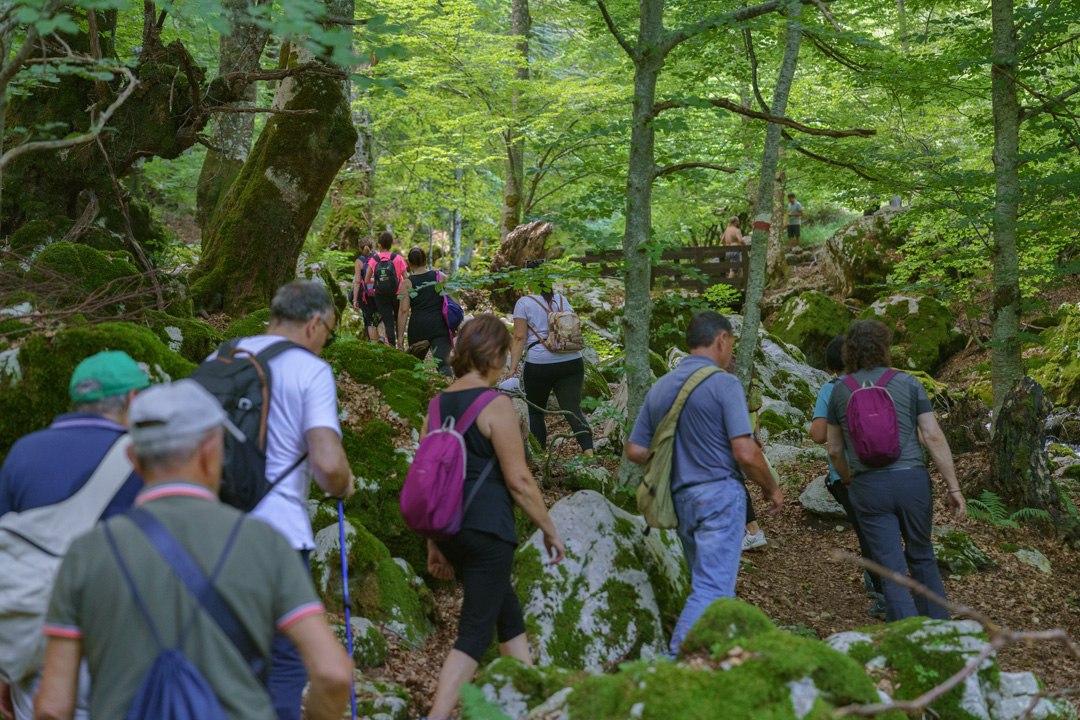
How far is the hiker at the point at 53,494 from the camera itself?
7.60ft

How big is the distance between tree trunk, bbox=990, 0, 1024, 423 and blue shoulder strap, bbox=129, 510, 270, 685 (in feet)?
27.8

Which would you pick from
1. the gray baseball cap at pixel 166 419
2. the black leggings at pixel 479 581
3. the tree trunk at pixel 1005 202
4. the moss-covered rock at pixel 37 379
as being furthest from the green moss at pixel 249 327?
the tree trunk at pixel 1005 202

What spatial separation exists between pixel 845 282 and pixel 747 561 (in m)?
13.9

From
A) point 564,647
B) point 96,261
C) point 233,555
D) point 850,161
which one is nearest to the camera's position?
point 233,555

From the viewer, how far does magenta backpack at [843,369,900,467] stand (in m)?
4.52

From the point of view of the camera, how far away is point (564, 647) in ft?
14.8

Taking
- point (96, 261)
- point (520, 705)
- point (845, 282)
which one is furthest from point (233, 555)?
point (845, 282)

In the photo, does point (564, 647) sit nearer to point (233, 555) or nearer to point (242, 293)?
point (233, 555)

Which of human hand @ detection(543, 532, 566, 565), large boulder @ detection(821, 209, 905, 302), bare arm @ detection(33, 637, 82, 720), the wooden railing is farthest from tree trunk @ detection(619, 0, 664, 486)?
large boulder @ detection(821, 209, 905, 302)

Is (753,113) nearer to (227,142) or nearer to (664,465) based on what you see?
(664,465)

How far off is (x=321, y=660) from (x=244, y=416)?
1.27 metres

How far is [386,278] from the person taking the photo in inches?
388

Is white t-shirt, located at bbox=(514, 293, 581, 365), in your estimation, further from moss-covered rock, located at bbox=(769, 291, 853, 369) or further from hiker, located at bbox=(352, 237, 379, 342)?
moss-covered rock, located at bbox=(769, 291, 853, 369)

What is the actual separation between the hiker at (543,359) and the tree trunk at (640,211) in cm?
57
